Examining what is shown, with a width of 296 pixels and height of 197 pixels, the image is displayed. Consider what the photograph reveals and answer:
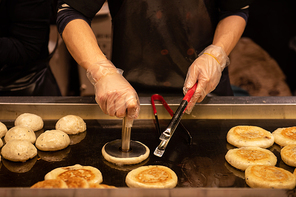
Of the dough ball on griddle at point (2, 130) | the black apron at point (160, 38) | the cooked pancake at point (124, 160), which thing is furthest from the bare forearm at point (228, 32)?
the dough ball on griddle at point (2, 130)

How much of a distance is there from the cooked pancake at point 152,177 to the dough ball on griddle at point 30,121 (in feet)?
2.38

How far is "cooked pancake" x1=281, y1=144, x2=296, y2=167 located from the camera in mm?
1390

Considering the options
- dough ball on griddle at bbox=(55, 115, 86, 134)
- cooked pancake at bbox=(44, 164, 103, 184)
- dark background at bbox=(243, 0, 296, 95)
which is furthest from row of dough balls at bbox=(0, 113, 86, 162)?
dark background at bbox=(243, 0, 296, 95)

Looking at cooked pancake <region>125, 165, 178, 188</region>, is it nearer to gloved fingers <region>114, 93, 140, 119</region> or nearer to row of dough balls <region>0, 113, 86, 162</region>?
gloved fingers <region>114, 93, 140, 119</region>

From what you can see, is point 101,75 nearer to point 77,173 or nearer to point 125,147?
point 125,147

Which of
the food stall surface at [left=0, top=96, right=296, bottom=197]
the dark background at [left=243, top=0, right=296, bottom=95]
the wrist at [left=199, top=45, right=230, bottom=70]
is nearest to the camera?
the food stall surface at [left=0, top=96, right=296, bottom=197]

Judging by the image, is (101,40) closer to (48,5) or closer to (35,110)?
(48,5)

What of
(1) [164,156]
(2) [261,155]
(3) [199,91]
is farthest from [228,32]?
(1) [164,156]

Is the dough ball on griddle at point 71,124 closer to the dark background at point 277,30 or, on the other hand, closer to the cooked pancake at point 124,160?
the cooked pancake at point 124,160

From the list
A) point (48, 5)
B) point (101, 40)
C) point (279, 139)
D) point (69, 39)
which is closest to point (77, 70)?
point (101, 40)

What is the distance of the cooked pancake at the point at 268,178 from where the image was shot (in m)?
1.19

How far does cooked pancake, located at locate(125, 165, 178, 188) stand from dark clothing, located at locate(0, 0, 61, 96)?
1.66 metres

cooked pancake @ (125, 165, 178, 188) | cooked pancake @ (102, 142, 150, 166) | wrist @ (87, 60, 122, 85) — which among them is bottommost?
cooked pancake @ (102, 142, 150, 166)

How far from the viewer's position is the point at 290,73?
405cm
